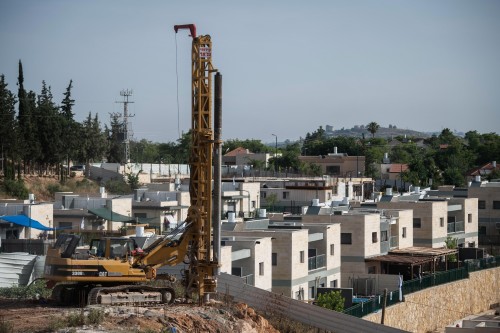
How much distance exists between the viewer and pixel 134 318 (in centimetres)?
2678

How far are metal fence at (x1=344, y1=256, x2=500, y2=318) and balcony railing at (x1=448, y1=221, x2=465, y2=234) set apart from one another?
24.9 feet

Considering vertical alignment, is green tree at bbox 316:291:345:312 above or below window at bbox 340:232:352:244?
below

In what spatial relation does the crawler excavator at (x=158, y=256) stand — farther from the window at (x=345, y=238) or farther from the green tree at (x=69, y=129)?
the green tree at (x=69, y=129)

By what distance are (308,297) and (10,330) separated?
24.4 m

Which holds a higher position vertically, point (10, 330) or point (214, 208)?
→ point (214, 208)

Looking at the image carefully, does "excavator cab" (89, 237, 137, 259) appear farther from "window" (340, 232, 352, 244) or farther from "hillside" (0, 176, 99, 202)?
"hillside" (0, 176, 99, 202)

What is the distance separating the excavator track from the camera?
2945cm

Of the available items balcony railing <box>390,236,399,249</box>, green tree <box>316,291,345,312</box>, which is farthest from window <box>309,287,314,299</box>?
balcony railing <box>390,236,399,249</box>

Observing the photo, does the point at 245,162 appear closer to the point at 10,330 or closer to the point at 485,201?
the point at 485,201

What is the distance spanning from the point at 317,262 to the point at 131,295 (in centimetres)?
1916

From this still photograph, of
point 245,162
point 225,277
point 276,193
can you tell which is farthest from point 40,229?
point 245,162

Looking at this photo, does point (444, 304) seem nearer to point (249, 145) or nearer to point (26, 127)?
point (26, 127)

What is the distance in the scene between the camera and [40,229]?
48.8 meters

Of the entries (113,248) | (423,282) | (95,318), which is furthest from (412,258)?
(95,318)
